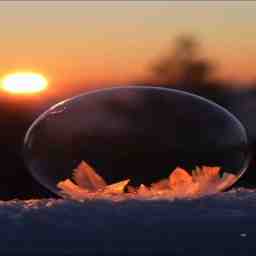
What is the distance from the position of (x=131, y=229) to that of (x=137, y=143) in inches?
21.0

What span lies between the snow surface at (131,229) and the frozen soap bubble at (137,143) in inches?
12.4

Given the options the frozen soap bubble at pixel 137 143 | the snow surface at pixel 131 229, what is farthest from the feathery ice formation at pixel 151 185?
the snow surface at pixel 131 229

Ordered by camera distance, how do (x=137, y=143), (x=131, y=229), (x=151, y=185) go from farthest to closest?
1. (x=151, y=185)
2. (x=137, y=143)
3. (x=131, y=229)

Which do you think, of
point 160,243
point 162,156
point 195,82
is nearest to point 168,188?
point 162,156

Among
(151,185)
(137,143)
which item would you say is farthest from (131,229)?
(151,185)

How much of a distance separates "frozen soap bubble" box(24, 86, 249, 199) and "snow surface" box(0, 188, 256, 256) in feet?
1.03

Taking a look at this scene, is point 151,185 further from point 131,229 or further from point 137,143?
point 131,229

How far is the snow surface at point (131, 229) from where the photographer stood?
1.06 m

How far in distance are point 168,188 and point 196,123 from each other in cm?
15

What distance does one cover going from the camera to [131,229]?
43.7 inches

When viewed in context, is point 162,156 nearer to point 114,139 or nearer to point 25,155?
point 114,139

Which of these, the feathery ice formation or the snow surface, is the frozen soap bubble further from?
the snow surface

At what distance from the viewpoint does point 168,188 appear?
1.64 m

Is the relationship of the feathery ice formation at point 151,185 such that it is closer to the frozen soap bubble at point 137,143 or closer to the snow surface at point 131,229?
the frozen soap bubble at point 137,143
